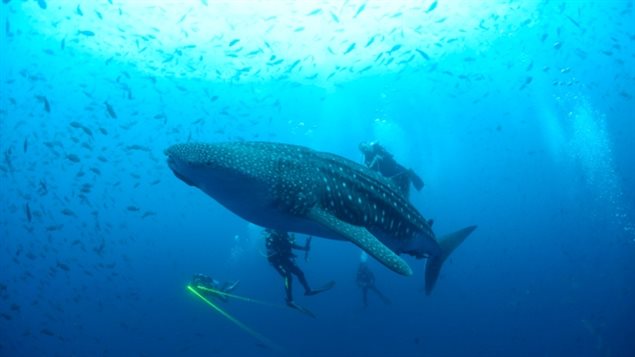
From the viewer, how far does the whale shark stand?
11.0ft

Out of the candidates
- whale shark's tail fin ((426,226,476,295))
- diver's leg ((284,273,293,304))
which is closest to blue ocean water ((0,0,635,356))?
diver's leg ((284,273,293,304))

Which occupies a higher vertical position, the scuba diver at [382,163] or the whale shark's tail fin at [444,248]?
the scuba diver at [382,163]

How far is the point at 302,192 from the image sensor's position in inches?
155

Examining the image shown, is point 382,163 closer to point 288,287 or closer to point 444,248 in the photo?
point 288,287

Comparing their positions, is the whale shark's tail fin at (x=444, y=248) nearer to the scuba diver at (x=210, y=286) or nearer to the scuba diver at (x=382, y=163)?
the scuba diver at (x=382, y=163)

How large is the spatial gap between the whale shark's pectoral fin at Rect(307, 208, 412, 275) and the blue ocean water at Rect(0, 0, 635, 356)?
14436mm

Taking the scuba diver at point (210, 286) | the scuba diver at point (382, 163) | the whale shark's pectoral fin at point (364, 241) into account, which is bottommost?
the scuba diver at point (210, 286)

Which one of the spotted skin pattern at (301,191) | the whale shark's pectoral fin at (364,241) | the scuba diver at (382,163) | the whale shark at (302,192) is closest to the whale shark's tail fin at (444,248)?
the whale shark at (302,192)

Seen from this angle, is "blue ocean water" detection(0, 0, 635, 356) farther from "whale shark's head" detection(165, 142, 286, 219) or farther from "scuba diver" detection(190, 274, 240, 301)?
"whale shark's head" detection(165, 142, 286, 219)

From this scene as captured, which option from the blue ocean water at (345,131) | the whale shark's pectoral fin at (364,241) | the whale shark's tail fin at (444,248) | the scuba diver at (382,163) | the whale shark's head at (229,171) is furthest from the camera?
the blue ocean water at (345,131)

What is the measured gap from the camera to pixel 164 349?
39250 mm

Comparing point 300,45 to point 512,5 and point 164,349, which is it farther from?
point 164,349

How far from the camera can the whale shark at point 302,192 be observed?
335 cm

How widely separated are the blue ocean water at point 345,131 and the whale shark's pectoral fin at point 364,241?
47.4 ft
